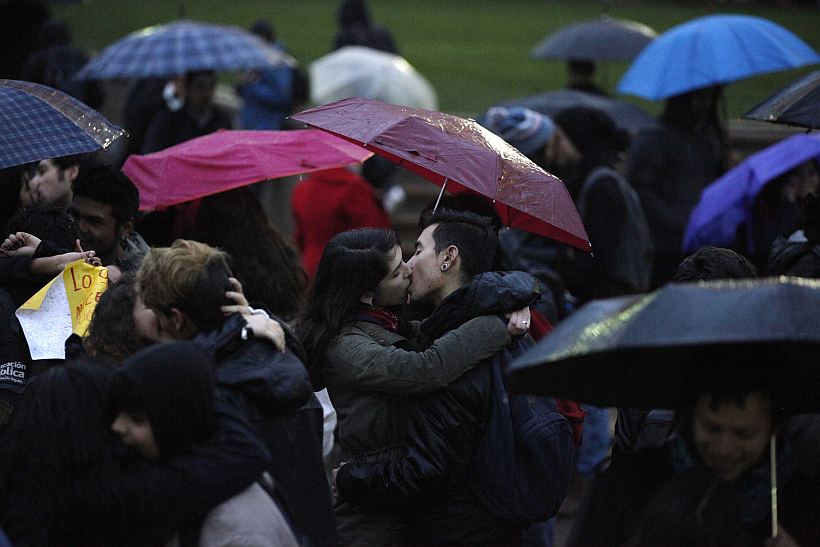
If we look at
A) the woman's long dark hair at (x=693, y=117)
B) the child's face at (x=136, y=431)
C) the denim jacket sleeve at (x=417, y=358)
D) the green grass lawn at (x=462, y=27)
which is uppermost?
the child's face at (x=136, y=431)

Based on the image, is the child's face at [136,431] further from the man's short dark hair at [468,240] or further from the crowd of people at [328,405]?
the man's short dark hair at [468,240]

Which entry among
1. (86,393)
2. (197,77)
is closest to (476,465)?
(86,393)

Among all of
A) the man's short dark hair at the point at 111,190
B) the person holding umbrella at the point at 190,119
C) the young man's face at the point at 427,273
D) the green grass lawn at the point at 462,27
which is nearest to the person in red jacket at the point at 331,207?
the person holding umbrella at the point at 190,119

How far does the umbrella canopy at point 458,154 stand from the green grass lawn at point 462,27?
1122 centimetres

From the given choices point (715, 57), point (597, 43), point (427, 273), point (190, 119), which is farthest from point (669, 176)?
point (427, 273)

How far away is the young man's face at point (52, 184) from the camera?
523 cm

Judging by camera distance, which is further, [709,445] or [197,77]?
[197,77]

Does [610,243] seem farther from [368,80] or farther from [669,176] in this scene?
[368,80]

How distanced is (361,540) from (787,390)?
64.3 inches

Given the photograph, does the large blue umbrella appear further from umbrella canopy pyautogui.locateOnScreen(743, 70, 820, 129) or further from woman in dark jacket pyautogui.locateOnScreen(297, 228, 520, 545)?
woman in dark jacket pyautogui.locateOnScreen(297, 228, 520, 545)

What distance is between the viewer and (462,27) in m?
24.6

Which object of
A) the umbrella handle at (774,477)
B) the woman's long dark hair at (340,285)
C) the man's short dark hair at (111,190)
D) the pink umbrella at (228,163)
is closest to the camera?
the umbrella handle at (774,477)

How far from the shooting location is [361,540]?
171 inches

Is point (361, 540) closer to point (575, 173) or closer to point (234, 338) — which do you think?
point (234, 338)
